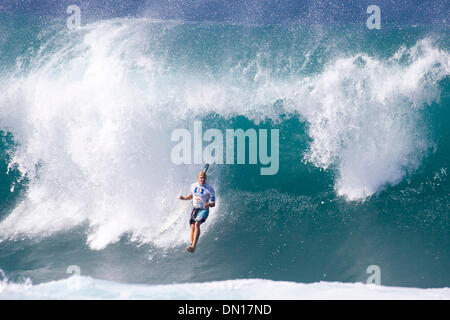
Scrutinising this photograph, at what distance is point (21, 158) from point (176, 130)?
355 cm

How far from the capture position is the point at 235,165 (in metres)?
9.25

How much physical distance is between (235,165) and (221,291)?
374cm

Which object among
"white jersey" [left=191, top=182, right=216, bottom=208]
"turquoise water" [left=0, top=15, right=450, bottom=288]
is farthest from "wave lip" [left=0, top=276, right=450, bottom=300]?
"white jersey" [left=191, top=182, right=216, bottom=208]

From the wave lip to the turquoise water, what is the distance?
0.50 meters

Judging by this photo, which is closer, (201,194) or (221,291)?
(221,291)

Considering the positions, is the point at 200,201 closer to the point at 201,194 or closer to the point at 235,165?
the point at 201,194

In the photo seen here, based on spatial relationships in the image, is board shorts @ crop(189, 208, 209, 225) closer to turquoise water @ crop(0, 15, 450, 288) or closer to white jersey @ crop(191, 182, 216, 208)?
white jersey @ crop(191, 182, 216, 208)

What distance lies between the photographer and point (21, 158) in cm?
985

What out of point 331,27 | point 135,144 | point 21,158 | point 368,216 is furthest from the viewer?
point 331,27

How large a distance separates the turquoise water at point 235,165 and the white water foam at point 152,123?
0.10 feet

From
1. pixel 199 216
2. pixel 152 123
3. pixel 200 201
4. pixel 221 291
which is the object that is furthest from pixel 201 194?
pixel 152 123

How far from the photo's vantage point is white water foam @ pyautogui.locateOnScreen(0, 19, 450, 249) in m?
8.51
